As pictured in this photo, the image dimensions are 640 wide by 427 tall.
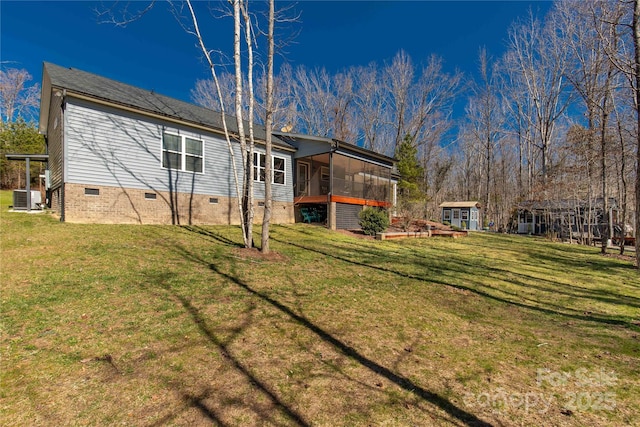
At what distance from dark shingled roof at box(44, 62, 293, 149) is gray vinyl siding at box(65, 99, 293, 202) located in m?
0.39

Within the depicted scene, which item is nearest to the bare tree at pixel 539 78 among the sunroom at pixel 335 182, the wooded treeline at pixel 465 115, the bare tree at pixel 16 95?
the wooded treeline at pixel 465 115

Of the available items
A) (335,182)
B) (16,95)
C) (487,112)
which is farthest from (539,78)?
(16,95)

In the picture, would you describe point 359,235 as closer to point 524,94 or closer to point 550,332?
point 550,332

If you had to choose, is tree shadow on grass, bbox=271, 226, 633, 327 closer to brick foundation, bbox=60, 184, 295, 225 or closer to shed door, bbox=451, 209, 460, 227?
brick foundation, bbox=60, 184, 295, 225

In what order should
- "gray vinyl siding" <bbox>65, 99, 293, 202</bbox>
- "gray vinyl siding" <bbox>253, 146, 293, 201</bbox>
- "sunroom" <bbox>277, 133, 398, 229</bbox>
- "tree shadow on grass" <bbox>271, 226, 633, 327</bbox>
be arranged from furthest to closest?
"sunroom" <bbox>277, 133, 398, 229</bbox> → "gray vinyl siding" <bbox>253, 146, 293, 201</bbox> → "gray vinyl siding" <bbox>65, 99, 293, 202</bbox> → "tree shadow on grass" <bbox>271, 226, 633, 327</bbox>

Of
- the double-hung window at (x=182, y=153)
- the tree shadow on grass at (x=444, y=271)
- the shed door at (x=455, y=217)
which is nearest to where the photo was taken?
the tree shadow on grass at (x=444, y=271)

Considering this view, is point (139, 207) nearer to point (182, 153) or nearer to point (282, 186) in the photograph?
point (182, 153)

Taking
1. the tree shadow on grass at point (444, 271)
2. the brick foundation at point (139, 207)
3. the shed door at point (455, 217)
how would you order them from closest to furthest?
the tree shadow on grass at point (444, 271) < the brick foundation at point (139, 207) < the shed door at point (455, 217)

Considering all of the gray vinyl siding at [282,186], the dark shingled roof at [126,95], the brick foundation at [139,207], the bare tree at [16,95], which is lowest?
the brick foundation at [139,207]

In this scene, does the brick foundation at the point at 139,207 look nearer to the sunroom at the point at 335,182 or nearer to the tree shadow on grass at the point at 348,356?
A: the sunroom at the point at 335,182

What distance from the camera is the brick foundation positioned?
9.04m

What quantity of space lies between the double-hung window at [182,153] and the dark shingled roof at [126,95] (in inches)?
31.8

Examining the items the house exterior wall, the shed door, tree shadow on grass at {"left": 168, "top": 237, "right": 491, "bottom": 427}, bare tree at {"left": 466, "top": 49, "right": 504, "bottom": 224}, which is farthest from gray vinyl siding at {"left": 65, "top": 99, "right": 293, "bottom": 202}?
bare tree at {"left": 466, "top": 49, "right": 504, "bottom": 224}

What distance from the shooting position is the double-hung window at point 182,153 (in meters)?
11.3
